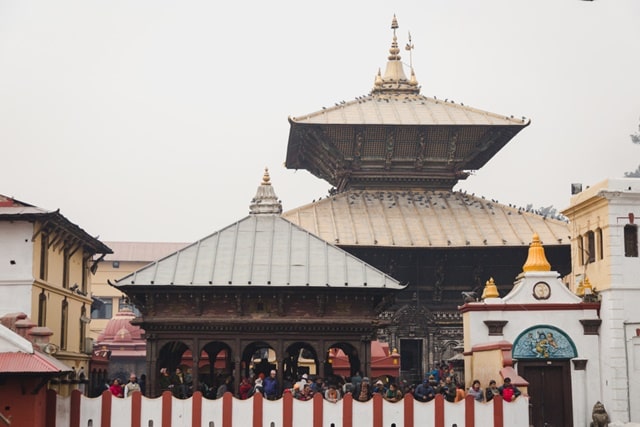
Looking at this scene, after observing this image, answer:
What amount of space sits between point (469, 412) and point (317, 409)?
410cm

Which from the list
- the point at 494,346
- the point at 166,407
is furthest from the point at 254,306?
the point at 494,346

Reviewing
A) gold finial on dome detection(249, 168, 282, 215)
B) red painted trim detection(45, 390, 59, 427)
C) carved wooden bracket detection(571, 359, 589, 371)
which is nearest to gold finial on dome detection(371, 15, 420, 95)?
gold finial on dome detection(249, 168, 282, 215)

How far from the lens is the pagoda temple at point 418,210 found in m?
49.2

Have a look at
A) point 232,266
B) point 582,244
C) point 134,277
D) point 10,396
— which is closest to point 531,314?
point 582,244

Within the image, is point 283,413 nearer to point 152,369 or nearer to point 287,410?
point 287,410

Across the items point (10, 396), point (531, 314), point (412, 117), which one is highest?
point (412, 117)

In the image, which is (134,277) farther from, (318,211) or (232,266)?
(318,211)

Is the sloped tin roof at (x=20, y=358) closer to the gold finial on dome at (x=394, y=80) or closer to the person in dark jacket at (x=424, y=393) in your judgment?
the person in dark jacket at (x=424, y=393)

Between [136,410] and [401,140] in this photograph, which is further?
[401,140]

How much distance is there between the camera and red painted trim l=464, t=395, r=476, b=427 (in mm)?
33000

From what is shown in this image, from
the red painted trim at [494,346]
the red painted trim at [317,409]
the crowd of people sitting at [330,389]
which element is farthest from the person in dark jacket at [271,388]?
the red painted trim at [494,346]

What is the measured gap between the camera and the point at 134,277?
116ft

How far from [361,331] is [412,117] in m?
20.0

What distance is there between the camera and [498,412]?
33.0m
